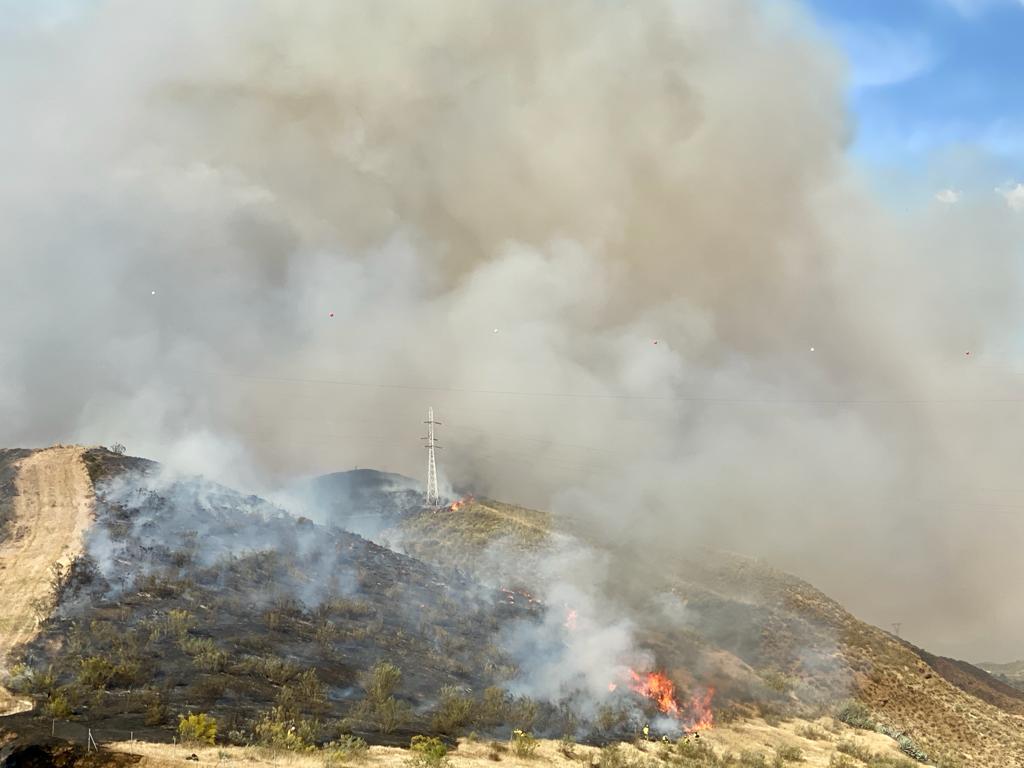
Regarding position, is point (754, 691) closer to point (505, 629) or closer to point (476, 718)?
point (505, 629)

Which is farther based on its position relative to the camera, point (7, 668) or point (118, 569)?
point (118, 569)

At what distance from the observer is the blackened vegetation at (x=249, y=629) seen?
25062mm

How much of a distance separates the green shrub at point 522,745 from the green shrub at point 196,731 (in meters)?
10.7

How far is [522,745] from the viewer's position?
1056 inches

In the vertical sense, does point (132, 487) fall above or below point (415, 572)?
above

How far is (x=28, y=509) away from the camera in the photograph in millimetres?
42156

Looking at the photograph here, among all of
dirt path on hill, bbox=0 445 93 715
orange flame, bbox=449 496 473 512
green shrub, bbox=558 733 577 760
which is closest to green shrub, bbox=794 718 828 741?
green shrub, bbox=558 733 577 760

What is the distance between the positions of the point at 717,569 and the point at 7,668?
5696 centimetres

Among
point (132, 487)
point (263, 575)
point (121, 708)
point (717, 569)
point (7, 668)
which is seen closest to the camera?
point (121, 708)

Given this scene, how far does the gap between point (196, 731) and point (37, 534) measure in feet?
77.6

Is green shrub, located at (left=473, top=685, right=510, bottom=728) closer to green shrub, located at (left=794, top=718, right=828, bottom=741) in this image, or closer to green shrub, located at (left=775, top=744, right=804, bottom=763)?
green shrub, located at (left=775, top=744, right=804, bottom=763)

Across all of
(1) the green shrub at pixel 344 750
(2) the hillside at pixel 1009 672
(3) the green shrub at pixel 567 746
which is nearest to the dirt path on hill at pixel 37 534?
(1) the green shrub at pixel 344 750

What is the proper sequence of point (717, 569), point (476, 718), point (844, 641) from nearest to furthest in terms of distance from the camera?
point (476, 718) < point (844, 641) < point (717, 569)

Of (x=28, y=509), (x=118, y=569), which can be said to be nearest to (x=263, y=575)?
(x=118, y=569)
